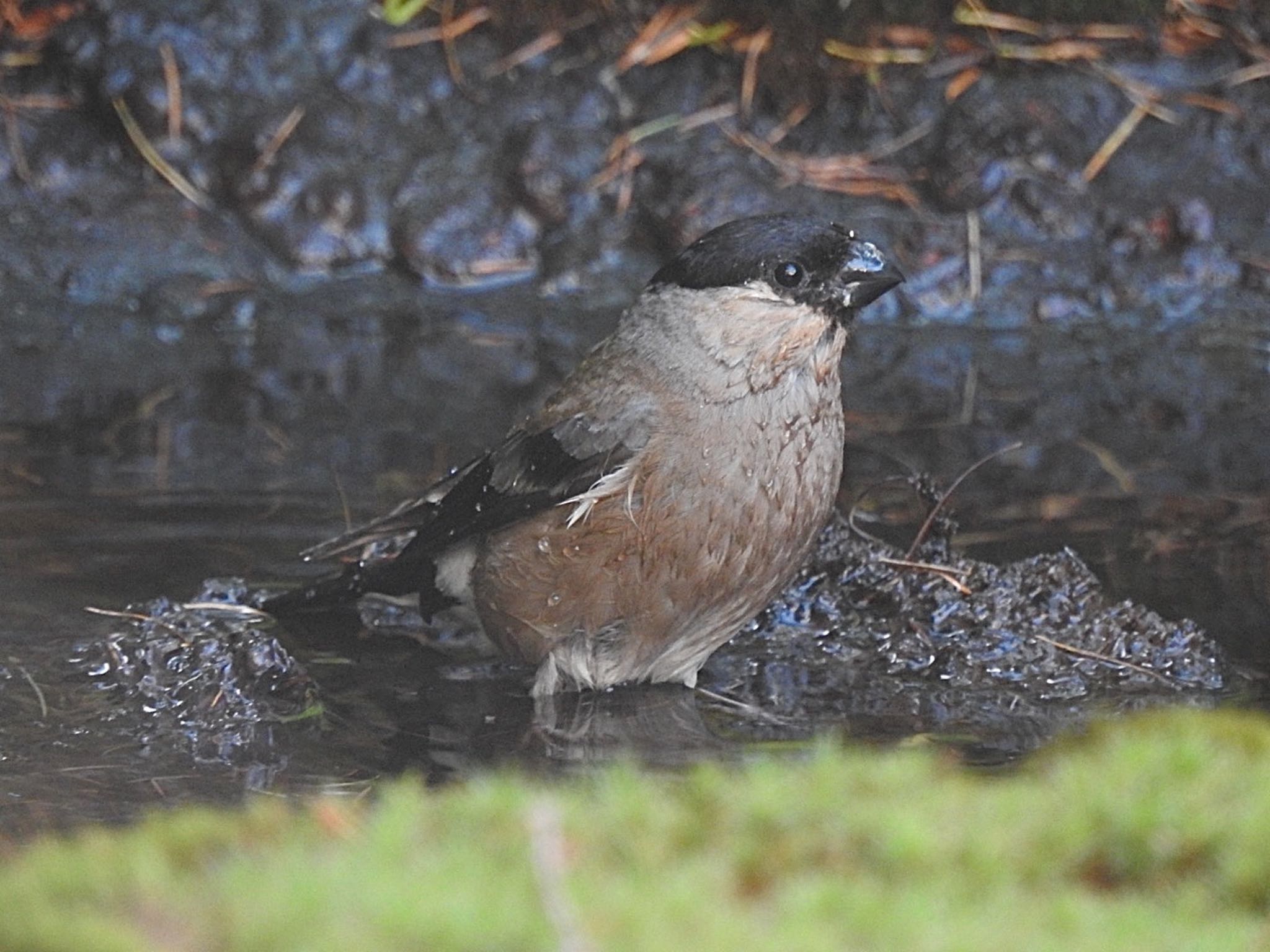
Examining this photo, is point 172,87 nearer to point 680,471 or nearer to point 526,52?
point 526,52

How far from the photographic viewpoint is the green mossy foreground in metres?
2.39

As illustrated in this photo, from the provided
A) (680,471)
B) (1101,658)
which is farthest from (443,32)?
(1101,658)

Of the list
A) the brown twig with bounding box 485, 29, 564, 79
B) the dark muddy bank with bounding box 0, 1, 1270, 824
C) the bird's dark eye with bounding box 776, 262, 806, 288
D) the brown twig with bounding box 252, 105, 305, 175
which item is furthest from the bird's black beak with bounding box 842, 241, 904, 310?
the brown twig with bounding box 252, 105, 305, 175

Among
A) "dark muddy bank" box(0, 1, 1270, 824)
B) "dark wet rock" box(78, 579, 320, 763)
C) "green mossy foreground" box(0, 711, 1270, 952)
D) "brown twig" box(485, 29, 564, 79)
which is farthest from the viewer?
"brown twig" box(485, 29, 564, 79)

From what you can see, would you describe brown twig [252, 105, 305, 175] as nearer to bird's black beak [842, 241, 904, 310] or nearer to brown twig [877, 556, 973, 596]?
brown twig [877, 556, 973, 596]

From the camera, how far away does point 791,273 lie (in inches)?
208

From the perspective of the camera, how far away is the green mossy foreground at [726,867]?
2.39m

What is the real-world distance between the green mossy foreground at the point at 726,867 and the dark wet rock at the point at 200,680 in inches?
84.6

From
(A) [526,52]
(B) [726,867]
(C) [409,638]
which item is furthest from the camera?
(A) [526,52]

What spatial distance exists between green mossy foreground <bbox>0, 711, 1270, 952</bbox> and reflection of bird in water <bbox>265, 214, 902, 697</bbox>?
2.10m

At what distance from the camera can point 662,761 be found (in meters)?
4.96

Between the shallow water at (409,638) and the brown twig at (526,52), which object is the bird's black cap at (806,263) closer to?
the shallow water at (409,638)

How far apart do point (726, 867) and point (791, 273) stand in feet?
9.46

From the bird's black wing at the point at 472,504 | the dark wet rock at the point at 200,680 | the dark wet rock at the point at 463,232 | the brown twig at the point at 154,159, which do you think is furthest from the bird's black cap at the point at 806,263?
the brown twig at the point at 154,159
